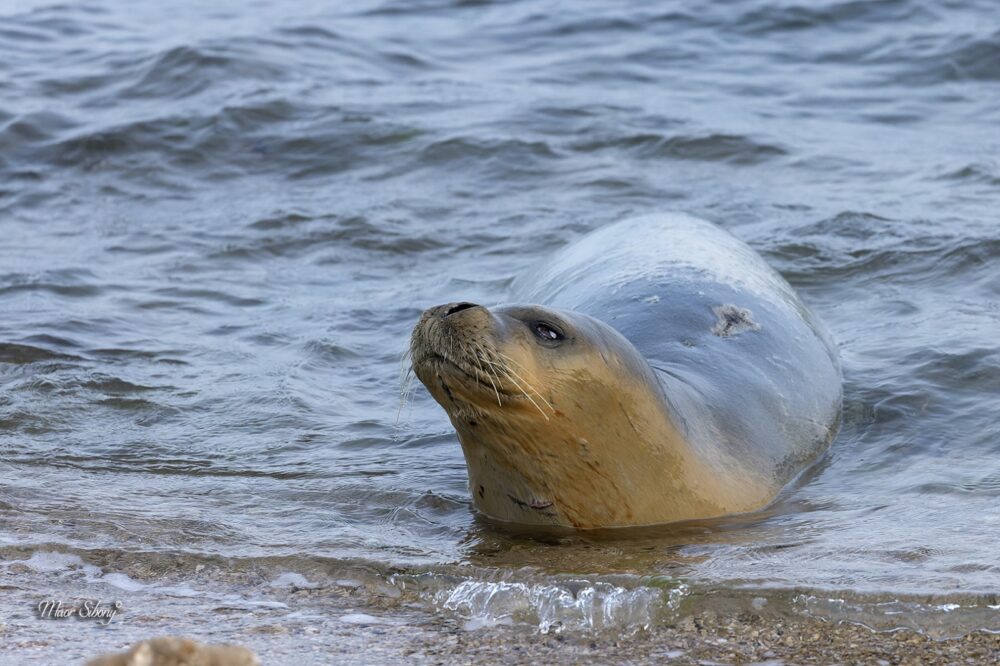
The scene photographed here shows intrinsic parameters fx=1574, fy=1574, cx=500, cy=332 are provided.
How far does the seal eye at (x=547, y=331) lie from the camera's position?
178 inches

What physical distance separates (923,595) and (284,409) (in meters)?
3.01

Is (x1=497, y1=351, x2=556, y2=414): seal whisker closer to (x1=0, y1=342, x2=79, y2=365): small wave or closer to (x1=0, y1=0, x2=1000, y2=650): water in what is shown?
(x1=0, y1=0, x2=1000, y2=650): water

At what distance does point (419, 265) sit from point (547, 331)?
13.8ft

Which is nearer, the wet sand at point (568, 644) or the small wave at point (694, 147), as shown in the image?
the wet sand at point (568, 644)

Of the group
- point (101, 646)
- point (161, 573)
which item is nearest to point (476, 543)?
point (161, 573)

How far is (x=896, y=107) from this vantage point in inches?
472

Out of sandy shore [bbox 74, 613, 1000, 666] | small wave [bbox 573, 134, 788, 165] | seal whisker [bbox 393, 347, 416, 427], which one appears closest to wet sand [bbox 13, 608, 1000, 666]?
sandy shore [bbox 74, 613, 1000, 666]

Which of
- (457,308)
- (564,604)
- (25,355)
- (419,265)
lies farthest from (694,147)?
(564,604)

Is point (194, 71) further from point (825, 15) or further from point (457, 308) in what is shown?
point (457, 308)

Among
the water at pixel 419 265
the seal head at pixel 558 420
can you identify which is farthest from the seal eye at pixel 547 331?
the water at pixel 419 265

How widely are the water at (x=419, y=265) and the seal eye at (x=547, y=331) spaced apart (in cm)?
62

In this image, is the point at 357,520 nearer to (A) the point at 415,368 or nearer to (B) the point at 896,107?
(A) the point at 415,368

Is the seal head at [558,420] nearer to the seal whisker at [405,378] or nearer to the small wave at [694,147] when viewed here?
the seal whisker at [405,378]

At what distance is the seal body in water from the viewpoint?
14.5 feet
